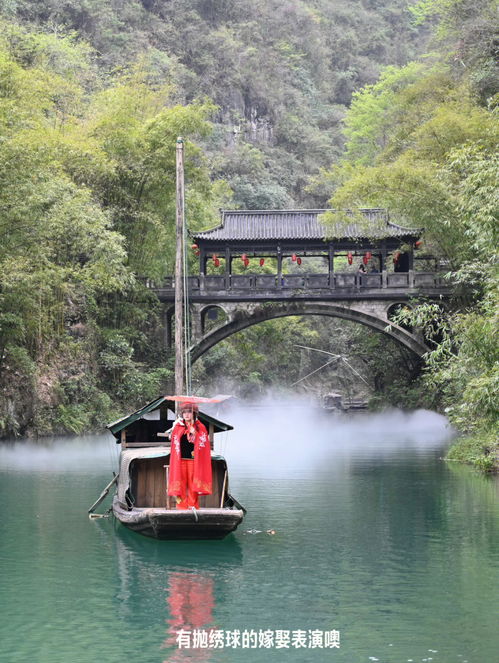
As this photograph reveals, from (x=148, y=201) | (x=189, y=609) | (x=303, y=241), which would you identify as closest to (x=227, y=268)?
(x=303, y=241)

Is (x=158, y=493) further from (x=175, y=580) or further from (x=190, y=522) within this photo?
(x=175, y=580)

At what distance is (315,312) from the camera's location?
116ft

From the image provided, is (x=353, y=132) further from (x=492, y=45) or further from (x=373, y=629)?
(x=373, y=629)

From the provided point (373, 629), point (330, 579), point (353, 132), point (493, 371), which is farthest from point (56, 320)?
point (353, 132)

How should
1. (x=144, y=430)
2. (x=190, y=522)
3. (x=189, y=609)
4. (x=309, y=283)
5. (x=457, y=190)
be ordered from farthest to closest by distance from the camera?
(x=309, y=283) < (x=457, y=190) < (x=144, y=430) < (x=190, y=522) < (x=189, y=609)

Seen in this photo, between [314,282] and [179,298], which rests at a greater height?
[314,282]

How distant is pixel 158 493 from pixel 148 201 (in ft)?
70.0

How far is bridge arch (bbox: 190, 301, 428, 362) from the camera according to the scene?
34.6m

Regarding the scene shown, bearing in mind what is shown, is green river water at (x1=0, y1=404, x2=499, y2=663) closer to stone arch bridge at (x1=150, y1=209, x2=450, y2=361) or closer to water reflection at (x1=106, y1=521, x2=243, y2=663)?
water reflection at (x1=106, y1=521, x2=243, y2=663)

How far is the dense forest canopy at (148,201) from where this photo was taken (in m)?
23.1

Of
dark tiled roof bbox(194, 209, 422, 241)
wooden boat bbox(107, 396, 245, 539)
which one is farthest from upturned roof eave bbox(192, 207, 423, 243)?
wooden boat bbox(107, 396, 245, 539)

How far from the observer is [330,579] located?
1061cm

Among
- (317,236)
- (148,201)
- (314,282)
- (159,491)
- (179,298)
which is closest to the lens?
(159,491)

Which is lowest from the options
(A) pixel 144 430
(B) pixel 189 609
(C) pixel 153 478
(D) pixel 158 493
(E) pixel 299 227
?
(B) pixel 189 609
